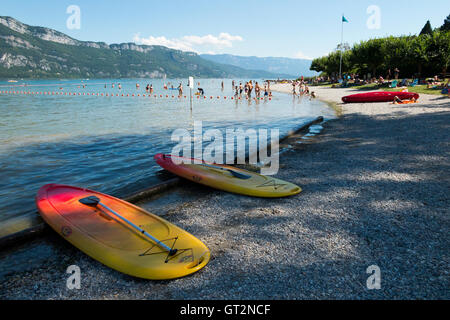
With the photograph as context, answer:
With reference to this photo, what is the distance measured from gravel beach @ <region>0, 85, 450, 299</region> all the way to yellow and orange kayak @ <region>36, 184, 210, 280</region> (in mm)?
165

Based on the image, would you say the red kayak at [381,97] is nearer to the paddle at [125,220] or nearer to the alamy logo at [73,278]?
the paddle at [125,220]

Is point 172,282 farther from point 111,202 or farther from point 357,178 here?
point 357,178

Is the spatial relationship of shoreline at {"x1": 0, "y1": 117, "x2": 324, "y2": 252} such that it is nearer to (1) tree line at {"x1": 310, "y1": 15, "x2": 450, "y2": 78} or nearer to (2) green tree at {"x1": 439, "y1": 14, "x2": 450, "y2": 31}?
(1) tree line at {"x1": 310, "y1": 15, "x2": 450, "y2": 78}

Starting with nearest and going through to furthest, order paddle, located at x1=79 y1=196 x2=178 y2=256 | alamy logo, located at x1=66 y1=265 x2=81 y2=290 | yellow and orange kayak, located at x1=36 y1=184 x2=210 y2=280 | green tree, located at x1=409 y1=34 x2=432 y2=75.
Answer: alamy logo, located at x1=66 y1=265 x2=81 y2=290 → yellow and orange kayak, located at x1=36 y1=184 x2=210 y2=280 → paddle, located at x1=79 y1=196 x2=178 y2=256 → green tree, located at x1=409 y1=34 x2=432 y2=75

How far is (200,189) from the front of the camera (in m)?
7.43

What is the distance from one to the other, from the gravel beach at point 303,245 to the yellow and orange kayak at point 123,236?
17cm

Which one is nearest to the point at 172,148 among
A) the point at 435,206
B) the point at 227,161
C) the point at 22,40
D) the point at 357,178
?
the point at 227,161

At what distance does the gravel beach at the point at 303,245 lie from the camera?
3561 mm

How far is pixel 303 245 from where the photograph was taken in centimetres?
445

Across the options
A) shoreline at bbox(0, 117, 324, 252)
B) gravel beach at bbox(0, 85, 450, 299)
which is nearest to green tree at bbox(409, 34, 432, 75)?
gravel beach at bbox(0, 85, 450, 299)

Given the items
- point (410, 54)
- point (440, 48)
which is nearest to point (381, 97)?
point (440, 48)

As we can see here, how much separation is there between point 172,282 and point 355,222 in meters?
3.46

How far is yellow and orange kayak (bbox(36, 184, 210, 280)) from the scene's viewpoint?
12.8 ft

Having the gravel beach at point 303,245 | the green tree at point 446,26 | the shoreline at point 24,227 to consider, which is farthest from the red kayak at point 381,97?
the green tree at point 446,26
